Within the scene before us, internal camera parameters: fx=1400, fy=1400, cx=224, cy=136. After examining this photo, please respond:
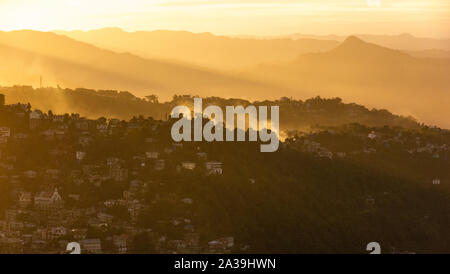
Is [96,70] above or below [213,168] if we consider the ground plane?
above

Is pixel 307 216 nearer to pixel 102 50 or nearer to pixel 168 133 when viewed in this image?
pixel 168 133

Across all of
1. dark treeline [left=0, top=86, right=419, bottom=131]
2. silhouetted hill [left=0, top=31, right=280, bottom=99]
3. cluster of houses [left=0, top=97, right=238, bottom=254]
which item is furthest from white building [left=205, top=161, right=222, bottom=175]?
silhouetted hill [left=0, top=31, right=280, bottom=99]

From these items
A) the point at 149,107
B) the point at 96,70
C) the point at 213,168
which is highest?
the point at 96,70

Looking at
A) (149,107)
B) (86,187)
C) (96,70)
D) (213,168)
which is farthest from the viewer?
(96,70)

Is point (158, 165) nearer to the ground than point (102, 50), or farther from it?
nearer to the ground

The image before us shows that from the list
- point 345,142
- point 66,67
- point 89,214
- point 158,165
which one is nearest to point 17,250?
point 89,214

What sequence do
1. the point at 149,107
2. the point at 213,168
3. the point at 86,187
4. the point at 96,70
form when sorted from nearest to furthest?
the point at 86,187
the point at 213,168
the point at 149,107
the point at 96,70

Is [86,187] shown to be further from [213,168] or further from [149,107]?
[149,107]

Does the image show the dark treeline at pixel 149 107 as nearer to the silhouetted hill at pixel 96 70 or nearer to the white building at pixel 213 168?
the white building at pixel 213 168

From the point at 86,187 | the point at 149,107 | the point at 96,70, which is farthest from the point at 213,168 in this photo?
the point at 96,70

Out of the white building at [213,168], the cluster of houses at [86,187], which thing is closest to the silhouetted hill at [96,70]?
the cluster of houses at [86,187]
